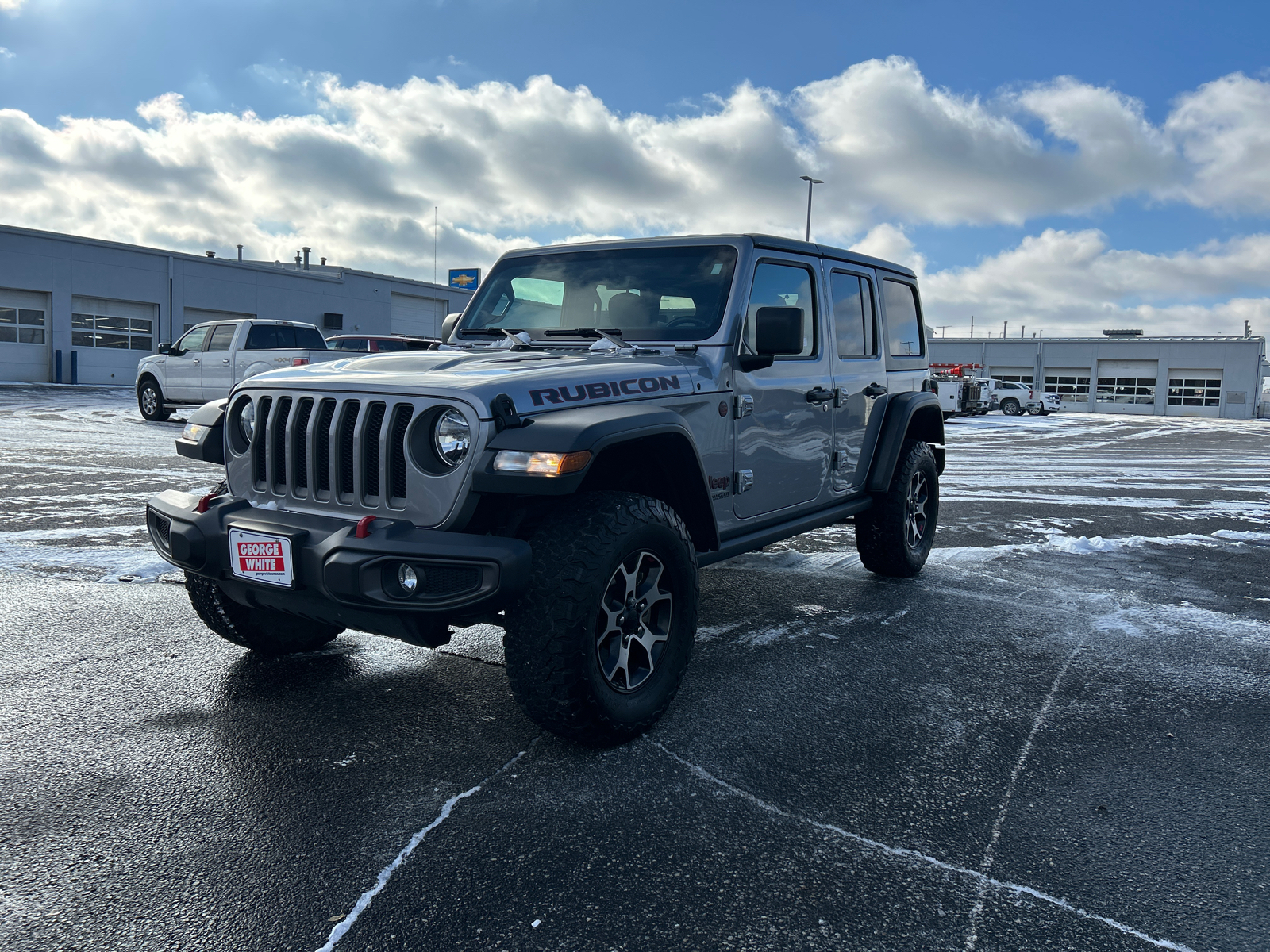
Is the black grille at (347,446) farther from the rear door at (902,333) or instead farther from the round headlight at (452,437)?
the rear door at (902,333)

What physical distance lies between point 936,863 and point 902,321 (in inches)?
160

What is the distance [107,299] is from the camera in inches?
1286

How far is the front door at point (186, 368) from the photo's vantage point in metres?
16.4

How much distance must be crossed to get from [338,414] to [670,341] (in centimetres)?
153

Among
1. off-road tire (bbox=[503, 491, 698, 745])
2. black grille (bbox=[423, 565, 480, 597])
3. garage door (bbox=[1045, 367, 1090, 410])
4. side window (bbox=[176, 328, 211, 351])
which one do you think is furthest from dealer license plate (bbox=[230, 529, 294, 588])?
garage door (bbox=[1045, 367, 1090, 410])

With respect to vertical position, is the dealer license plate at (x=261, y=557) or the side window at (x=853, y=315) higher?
the side window at (x=853, y=315)

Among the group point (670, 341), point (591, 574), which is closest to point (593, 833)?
point (591, 574)

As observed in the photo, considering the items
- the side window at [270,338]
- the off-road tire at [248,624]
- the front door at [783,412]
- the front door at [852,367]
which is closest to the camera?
the off-road tire at [248,624]

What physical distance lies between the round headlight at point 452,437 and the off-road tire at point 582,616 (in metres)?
0.37

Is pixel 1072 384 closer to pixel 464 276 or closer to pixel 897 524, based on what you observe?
pixel 464 276

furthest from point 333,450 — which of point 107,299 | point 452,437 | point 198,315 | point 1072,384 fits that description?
point 1072,384

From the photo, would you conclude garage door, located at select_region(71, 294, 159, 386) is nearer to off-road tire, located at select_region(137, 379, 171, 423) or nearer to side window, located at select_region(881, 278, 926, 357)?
off-road tire, located at select_region(137, 379, 171, 423)

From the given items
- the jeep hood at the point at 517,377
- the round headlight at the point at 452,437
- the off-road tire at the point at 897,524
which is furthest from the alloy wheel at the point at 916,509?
the round headlight at the point at 452,437

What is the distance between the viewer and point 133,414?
18531 mm
